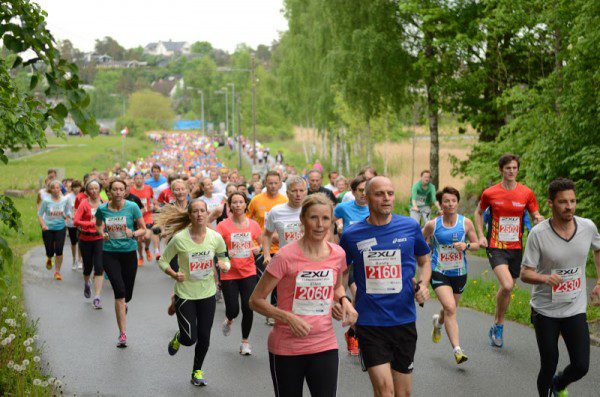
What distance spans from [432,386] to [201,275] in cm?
235

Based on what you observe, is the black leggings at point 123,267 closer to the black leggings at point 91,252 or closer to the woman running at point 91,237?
the woman running at point 91,237

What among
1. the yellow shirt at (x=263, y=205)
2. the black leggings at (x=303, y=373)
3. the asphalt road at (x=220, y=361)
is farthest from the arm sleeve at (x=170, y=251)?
the black leggings at (x=303, y=373)

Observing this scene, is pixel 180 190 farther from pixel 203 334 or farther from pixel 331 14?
pixel 331 14

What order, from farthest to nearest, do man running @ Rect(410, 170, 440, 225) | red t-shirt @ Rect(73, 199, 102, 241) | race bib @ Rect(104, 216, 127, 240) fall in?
man running @ Rect(410, 170, 440, 225), red t-shirt @ Rect(73, 199, 102, 241), race bib @ Rect(104, 216, 127, 240)

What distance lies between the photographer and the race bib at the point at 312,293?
5195 millimetres

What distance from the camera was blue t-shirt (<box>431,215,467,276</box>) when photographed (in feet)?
28.1

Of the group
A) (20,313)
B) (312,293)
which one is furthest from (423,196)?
(312,293)

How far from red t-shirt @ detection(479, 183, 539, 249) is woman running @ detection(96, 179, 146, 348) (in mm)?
4000

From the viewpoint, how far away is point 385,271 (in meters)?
5.79

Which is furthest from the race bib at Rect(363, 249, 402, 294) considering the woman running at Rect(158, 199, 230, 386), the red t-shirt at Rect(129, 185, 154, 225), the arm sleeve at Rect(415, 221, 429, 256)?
the red t-shirt at Rect(129, 185, 154, 225)

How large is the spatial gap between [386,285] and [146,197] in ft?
38.4

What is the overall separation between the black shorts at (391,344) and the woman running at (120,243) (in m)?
4.45

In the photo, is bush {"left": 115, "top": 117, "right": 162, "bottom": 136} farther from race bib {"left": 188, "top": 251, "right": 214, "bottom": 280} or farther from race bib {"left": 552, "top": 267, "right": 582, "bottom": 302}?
race bib {"left": 552, "top": 267, "right": 582, "bottom": 302}

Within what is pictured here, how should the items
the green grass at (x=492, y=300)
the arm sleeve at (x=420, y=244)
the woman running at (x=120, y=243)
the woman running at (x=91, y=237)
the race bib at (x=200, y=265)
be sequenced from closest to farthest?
1. the arm sleeve at (x=420, y=244)
2. the race bib at (x=200, y=265)
3. the woman running at (x=120, y=243)
4. the green grass at (x=492, y=300)
5. the woman running at (x=91, y=237)
